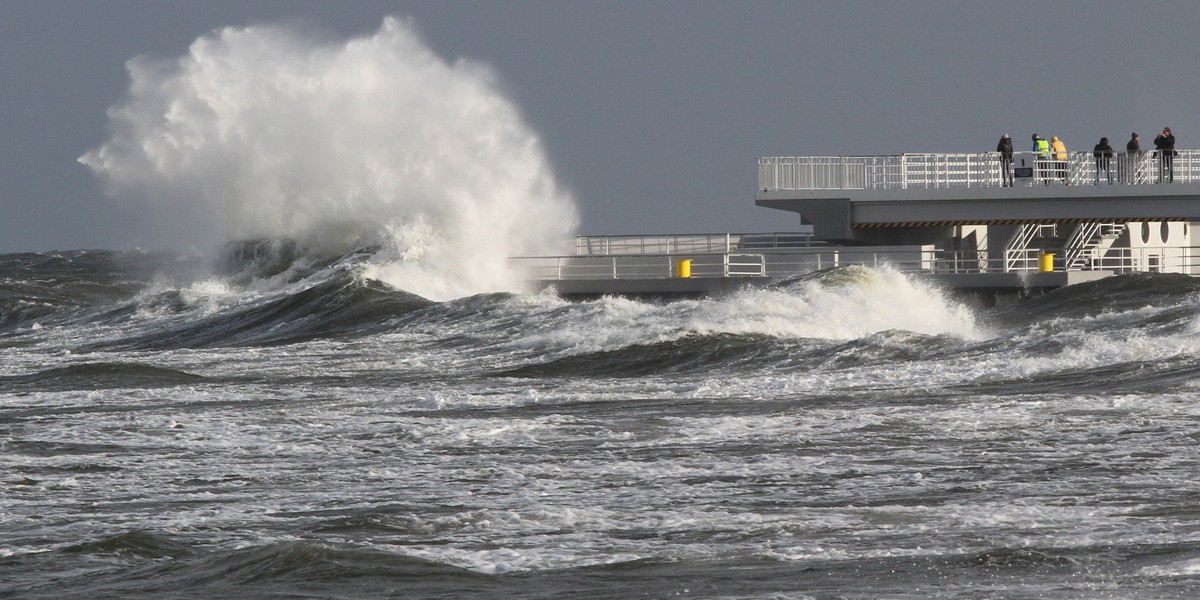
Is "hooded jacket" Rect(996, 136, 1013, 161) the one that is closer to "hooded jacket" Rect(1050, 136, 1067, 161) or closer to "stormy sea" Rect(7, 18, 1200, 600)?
"hooded jacket" Rect(1050, 136, 1067, 161)

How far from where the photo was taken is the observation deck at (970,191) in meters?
31.9

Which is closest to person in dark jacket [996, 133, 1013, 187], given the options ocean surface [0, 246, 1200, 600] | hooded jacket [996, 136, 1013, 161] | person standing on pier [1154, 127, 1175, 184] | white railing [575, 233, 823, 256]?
hooded jacket [996, 136, 1013, 161]

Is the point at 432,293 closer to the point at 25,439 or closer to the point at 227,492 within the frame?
the point at 25,439

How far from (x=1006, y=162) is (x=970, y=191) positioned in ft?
3.22

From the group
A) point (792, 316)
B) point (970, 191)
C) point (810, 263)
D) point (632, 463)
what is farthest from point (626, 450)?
point (970, 191)

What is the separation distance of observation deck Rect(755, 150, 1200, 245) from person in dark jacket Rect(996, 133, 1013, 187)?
8cm

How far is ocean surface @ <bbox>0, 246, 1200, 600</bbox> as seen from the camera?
8.24 m

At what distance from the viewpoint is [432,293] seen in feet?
111

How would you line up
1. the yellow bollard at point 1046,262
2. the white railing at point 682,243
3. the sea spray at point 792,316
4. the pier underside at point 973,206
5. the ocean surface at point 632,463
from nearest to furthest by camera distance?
the ocean surface at point 632,463
the sea spray at point 792,316
the yellow bollard at point 1046,262
the pier underside at point 973,206
the white railing at point 682,243

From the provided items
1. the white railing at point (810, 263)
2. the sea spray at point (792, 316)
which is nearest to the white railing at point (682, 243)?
the white railing at point (810, 263)

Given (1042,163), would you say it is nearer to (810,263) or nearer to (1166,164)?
(1166,164)

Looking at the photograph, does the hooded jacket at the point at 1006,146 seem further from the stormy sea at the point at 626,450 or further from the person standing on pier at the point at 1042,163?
the stormy sea at the point at 626,450

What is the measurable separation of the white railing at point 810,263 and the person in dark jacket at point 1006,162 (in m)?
1.43

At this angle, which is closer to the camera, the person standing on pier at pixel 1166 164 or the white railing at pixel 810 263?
the white railing at pixel 810 263
